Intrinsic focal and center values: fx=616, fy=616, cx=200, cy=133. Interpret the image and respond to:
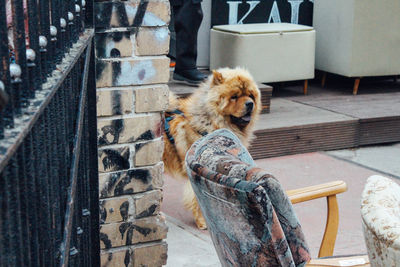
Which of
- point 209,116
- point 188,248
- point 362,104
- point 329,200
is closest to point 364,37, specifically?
point 362,104

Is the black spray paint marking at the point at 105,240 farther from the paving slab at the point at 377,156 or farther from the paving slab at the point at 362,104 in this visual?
the paving slab at the point at 362,104

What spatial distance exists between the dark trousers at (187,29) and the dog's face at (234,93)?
1809 mm

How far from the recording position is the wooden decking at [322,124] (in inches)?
224

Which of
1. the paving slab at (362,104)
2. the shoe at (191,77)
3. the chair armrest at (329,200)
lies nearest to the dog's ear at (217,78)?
→ the chair armrest at (329,200)

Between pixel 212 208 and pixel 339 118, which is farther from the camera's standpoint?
pixel 339 118

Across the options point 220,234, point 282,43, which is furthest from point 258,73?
point 220,234

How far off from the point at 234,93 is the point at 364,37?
11.0 feet

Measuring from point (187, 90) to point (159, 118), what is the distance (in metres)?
3.07

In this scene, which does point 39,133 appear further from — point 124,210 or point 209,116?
point 209,116

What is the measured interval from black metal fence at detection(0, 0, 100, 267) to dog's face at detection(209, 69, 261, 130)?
2451 mm

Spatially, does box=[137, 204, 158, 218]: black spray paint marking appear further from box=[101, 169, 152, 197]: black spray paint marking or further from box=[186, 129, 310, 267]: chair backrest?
box=[186, 129, 310, 267]: chair backrest

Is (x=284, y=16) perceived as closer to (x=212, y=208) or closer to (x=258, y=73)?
(x=258, y=73)

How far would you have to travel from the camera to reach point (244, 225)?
6.11 ft

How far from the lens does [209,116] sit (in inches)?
164
